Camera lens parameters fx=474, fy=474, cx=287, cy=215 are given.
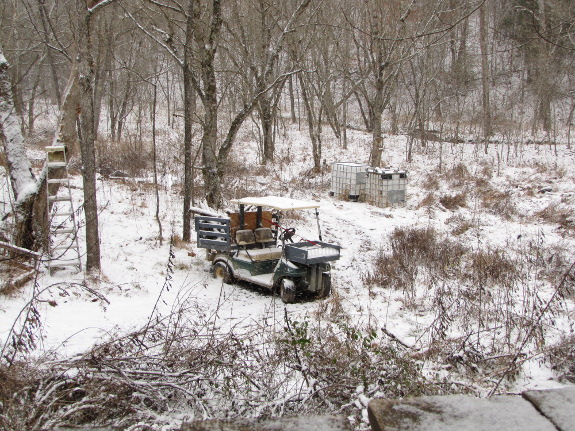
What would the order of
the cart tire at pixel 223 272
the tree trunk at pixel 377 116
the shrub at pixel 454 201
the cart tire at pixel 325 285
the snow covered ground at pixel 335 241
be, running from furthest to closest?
the tree trunk at pixel 377 116, the shrub at pixel 454 201, the cart tire at pixel 223 272, the cart tire at pixel 325 285, the snow covered ground at pixel 335 241

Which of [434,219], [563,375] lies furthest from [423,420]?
[434,219]

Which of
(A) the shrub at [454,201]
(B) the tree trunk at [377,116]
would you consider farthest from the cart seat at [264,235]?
(B) the tree trunk at [377,116]

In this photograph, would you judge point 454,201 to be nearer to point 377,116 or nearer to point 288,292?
point 377,116

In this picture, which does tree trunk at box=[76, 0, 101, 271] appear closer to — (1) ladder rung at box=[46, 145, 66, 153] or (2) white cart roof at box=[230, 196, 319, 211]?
(1) ladder rung at box=[46, 145, 66, 153]

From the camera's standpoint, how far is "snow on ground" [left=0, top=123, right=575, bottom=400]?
Answer: 6.10m

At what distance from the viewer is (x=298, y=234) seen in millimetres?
11344

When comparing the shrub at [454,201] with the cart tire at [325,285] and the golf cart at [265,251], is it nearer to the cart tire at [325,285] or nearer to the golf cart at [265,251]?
the golf cart at [265,251]

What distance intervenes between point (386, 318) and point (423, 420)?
14.2 ft

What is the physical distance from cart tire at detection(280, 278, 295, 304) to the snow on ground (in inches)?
6.7

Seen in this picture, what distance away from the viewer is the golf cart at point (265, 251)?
310 inches

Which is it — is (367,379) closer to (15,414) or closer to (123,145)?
(15,414)

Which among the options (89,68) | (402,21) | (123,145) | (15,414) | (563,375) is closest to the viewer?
(15,414)

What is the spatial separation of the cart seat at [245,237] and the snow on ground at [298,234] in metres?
0.86

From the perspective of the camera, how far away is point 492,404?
7.07ft
